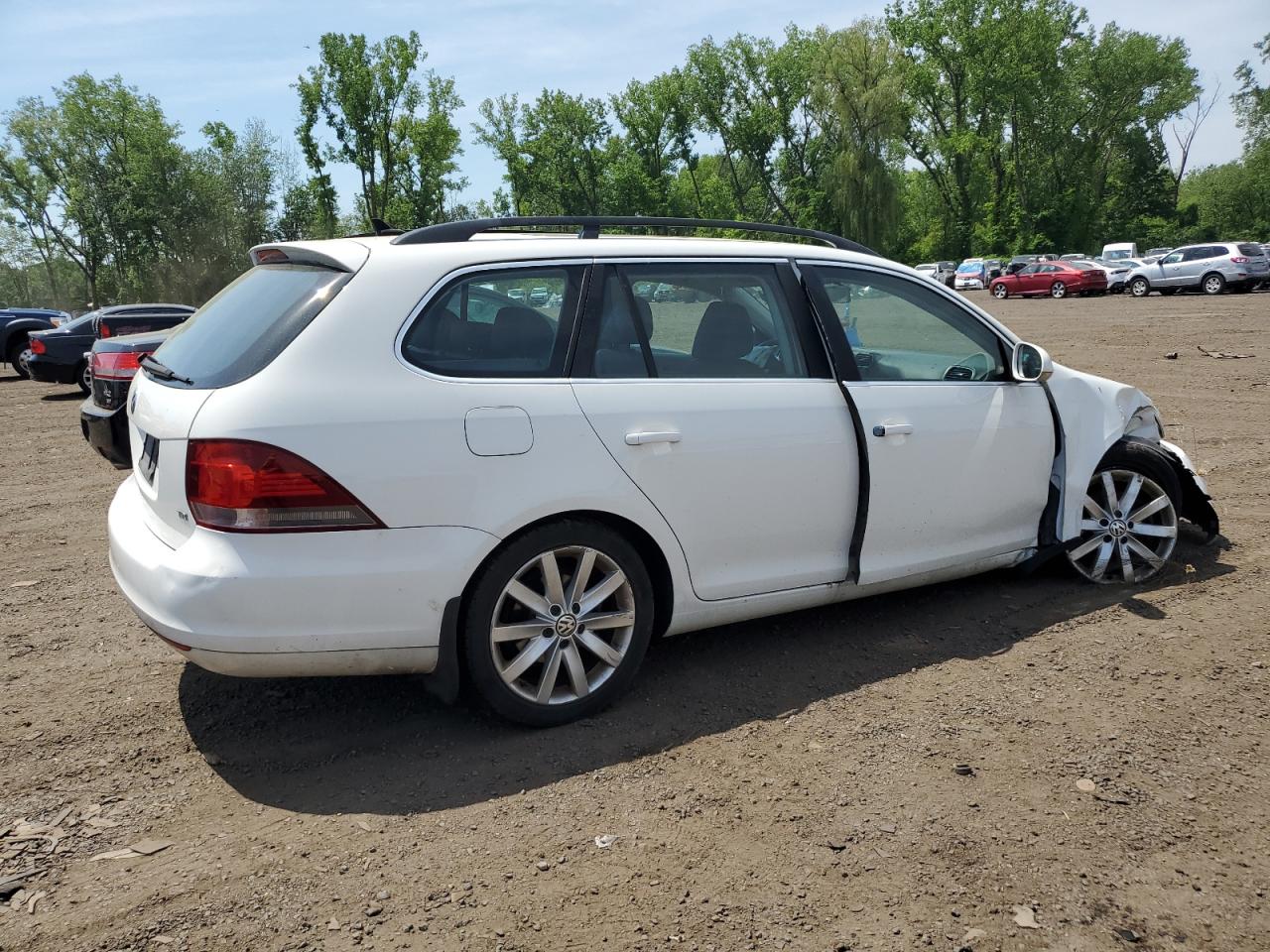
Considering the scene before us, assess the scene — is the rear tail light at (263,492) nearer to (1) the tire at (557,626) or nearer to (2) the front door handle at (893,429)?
(1) the tire at (557,626)

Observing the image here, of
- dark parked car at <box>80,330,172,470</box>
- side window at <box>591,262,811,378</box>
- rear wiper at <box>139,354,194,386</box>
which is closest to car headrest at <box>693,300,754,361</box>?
side window at <box>591,262,811,378</box>

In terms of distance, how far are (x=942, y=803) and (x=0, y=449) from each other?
11.3 m

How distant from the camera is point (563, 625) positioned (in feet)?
11.4

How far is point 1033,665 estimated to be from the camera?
4.04 meters

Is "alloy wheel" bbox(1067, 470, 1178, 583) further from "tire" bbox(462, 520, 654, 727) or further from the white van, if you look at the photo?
the white van

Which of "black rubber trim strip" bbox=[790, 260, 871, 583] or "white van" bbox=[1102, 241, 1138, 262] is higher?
"white van" bbox=[1102, 241, 1138, 262]

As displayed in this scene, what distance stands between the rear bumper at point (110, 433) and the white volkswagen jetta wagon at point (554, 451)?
→ 8.76 feet

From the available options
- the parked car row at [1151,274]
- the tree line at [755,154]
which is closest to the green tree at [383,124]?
the tree line at [755,154]

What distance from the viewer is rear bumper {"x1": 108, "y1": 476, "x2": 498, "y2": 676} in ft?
10.0

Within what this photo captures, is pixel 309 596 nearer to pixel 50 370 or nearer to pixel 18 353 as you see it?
pixel 50 370

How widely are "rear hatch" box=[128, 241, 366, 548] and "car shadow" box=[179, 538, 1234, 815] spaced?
0.85m

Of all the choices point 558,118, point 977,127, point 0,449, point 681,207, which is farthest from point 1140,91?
point 0,449

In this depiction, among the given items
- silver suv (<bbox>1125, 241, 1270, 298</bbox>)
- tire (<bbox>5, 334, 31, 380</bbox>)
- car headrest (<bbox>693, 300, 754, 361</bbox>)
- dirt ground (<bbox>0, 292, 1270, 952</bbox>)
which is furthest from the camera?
silver suv (<bbox>1125, 241, 1270, 298</bbox>)

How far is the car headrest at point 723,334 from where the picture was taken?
3.95m
